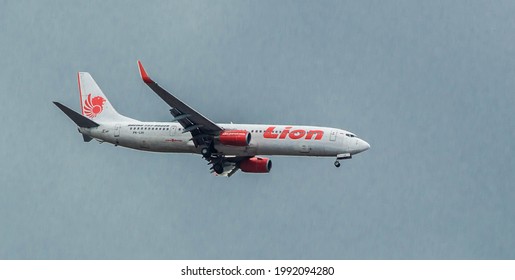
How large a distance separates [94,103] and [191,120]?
589 inches

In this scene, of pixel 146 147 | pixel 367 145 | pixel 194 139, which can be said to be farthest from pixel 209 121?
pixel 367 145

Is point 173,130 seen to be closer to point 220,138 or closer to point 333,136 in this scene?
point 220,138

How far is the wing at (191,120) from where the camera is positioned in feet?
250

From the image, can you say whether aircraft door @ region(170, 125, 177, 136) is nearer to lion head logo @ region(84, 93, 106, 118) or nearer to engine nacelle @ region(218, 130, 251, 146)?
engine nacelle @ region(218, 130, 251, 146)

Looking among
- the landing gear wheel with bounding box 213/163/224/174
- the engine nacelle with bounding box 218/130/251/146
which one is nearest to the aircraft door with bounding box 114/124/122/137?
the landing gear wheel with bounding box 213/163/224/174

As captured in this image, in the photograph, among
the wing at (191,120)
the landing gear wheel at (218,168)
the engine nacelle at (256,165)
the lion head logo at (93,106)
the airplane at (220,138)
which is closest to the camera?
the wing at (191,120)

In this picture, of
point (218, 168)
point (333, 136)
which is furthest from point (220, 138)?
point (333, 136)

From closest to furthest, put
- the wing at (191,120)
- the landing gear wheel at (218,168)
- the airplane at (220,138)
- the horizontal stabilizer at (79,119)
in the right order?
the wing at (191,120) < the airplane at (220,138) < the horizontal stabilizer at (79,119) < the landing gear wheel at (218,168)

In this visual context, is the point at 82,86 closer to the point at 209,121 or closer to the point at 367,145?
the point at 209,121

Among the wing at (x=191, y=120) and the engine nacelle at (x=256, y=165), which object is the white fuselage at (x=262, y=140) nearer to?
the wing at (x=191, y=120)

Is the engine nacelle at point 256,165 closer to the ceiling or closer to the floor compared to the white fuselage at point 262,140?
closer to the floor

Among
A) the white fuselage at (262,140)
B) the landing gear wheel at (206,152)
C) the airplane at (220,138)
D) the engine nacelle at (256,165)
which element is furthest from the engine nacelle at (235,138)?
the engine nacelle at (256,165)

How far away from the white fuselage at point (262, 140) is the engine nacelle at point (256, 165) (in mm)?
4389

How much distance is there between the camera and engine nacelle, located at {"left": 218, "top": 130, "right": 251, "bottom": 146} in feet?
258
